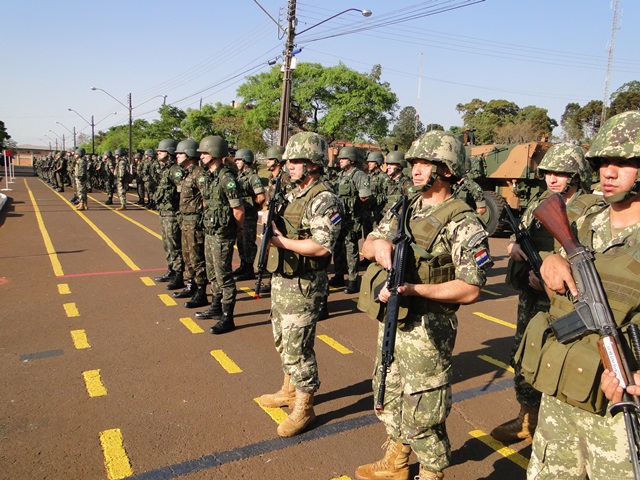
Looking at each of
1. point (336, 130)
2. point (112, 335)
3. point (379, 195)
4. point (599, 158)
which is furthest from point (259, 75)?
point (599, 158)

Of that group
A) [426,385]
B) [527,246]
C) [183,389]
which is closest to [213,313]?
[183,389]

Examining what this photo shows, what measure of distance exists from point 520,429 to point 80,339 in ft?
13.8

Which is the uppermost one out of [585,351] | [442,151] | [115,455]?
[442,151]

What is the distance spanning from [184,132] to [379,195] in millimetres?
47338

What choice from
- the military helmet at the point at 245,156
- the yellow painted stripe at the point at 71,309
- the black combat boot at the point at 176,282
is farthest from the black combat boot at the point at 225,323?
the military helmet at the point at 245,156

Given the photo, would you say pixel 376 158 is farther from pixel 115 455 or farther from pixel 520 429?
pixel 115 455

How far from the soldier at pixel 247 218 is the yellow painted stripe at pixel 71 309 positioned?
2.52m

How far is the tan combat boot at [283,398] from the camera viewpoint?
3770mm

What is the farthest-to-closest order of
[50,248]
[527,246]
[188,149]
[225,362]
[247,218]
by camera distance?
[50,248] < [247,218] < [188,149] < [225,362] < [527,246]

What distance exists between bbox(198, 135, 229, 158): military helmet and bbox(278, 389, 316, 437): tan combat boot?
326 centimetres

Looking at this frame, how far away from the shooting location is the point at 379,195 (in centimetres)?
977

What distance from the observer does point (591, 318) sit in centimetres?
182

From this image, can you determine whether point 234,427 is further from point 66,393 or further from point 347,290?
point 347,290

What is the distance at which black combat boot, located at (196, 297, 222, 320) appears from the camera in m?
5.74
